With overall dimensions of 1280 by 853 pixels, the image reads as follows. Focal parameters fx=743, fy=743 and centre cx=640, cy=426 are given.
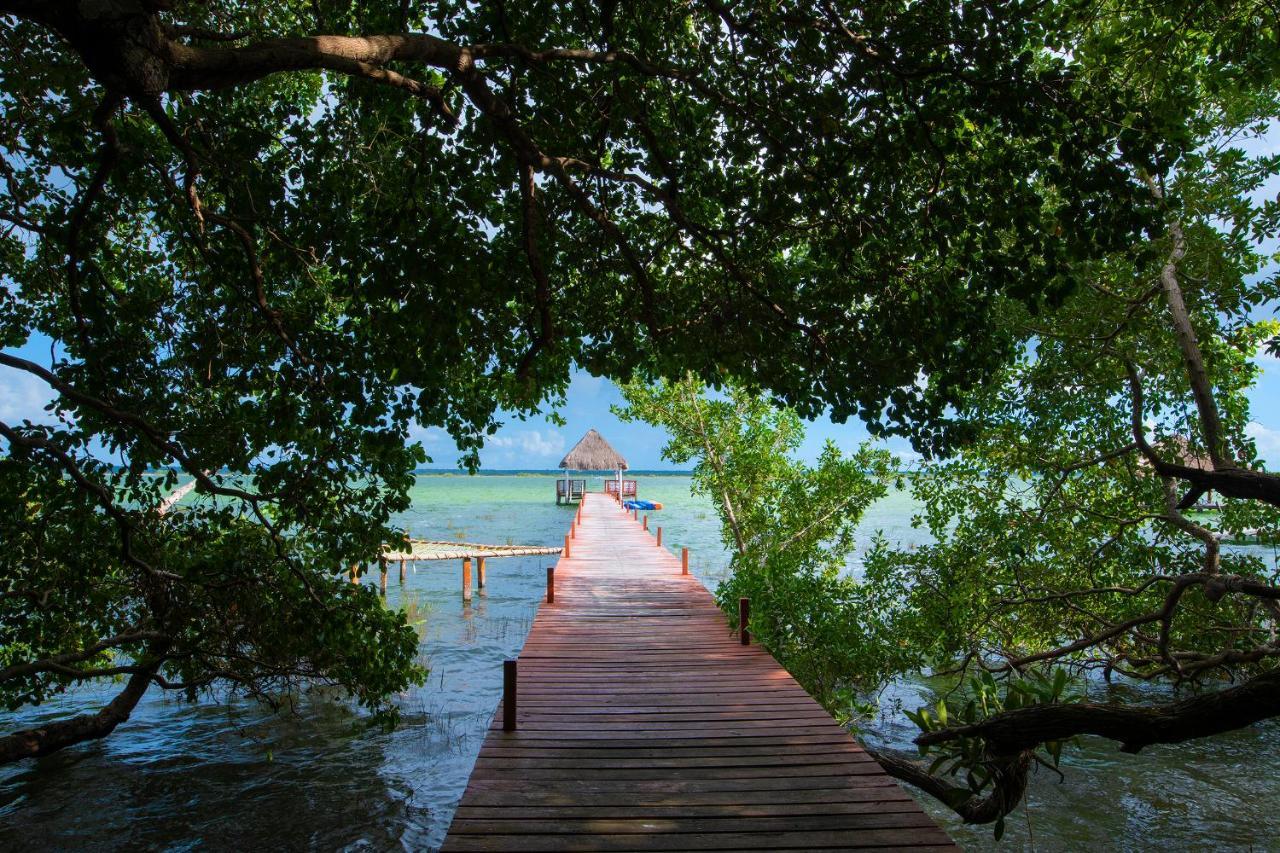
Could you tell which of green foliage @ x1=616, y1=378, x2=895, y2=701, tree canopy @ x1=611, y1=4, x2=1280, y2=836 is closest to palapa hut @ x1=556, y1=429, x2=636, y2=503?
green foliage @ x1=616, y1=378, x2=895, y2=701

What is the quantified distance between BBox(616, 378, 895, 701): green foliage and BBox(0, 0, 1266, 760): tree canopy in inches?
57.5

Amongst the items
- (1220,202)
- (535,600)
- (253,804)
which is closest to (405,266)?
(253,804)

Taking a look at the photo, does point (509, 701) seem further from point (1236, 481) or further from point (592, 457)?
point (592, 457)

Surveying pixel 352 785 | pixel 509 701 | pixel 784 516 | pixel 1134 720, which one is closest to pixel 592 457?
pixel 784 516

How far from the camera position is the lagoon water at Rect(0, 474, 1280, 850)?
302 inches

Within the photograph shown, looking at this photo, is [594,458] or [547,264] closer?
[547,264]

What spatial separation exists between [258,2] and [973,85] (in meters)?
5.96

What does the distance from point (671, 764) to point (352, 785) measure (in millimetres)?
5573

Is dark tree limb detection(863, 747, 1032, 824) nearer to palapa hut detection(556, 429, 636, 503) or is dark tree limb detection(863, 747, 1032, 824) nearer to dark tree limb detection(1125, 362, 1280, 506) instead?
dark tree limb detection(1125, 362, 1280, 506)

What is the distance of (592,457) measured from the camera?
130ft

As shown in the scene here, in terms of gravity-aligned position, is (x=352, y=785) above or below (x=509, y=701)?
below

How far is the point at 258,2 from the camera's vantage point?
6.49 meters

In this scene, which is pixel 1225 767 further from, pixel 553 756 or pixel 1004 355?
pixel 553 756

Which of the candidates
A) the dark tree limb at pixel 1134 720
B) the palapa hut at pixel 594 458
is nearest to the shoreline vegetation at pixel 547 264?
the dark tree limb at pixel 1134 720
